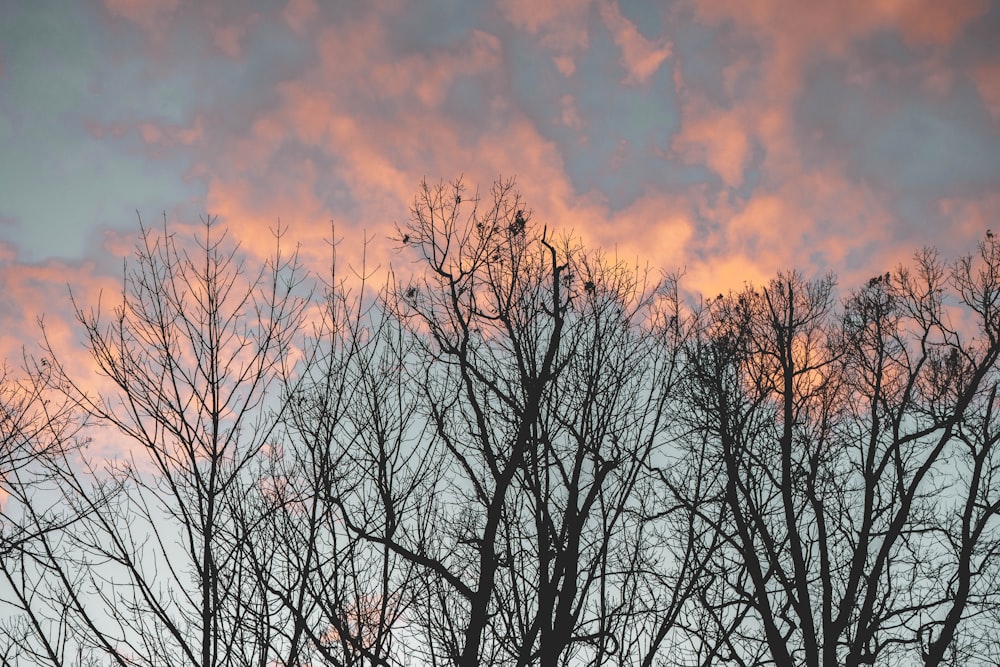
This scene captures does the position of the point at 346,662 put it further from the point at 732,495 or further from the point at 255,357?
the point at 732,495

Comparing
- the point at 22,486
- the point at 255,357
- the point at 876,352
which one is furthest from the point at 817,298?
the point at 22,486

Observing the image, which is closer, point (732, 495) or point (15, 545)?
point (15, 545)

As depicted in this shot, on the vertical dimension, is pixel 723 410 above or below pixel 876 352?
below

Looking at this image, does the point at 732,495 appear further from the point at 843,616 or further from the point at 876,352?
the point at 876,352

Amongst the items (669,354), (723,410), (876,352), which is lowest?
(669,354)

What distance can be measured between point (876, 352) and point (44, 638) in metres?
12.4

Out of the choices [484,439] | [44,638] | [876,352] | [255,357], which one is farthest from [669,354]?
[876,352]

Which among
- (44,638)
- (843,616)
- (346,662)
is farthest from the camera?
(843,616)

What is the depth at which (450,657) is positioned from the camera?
5441 millimetres

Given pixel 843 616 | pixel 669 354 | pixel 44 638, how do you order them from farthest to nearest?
pixel 843 616
pixel 669 354
pixel 44 638

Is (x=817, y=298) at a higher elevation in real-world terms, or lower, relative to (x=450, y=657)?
higher

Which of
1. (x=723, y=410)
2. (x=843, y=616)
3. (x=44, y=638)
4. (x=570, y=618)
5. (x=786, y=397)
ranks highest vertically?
(x=786, y=397)

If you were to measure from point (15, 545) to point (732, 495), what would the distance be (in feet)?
29.6

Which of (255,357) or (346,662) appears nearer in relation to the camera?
(346,662)
